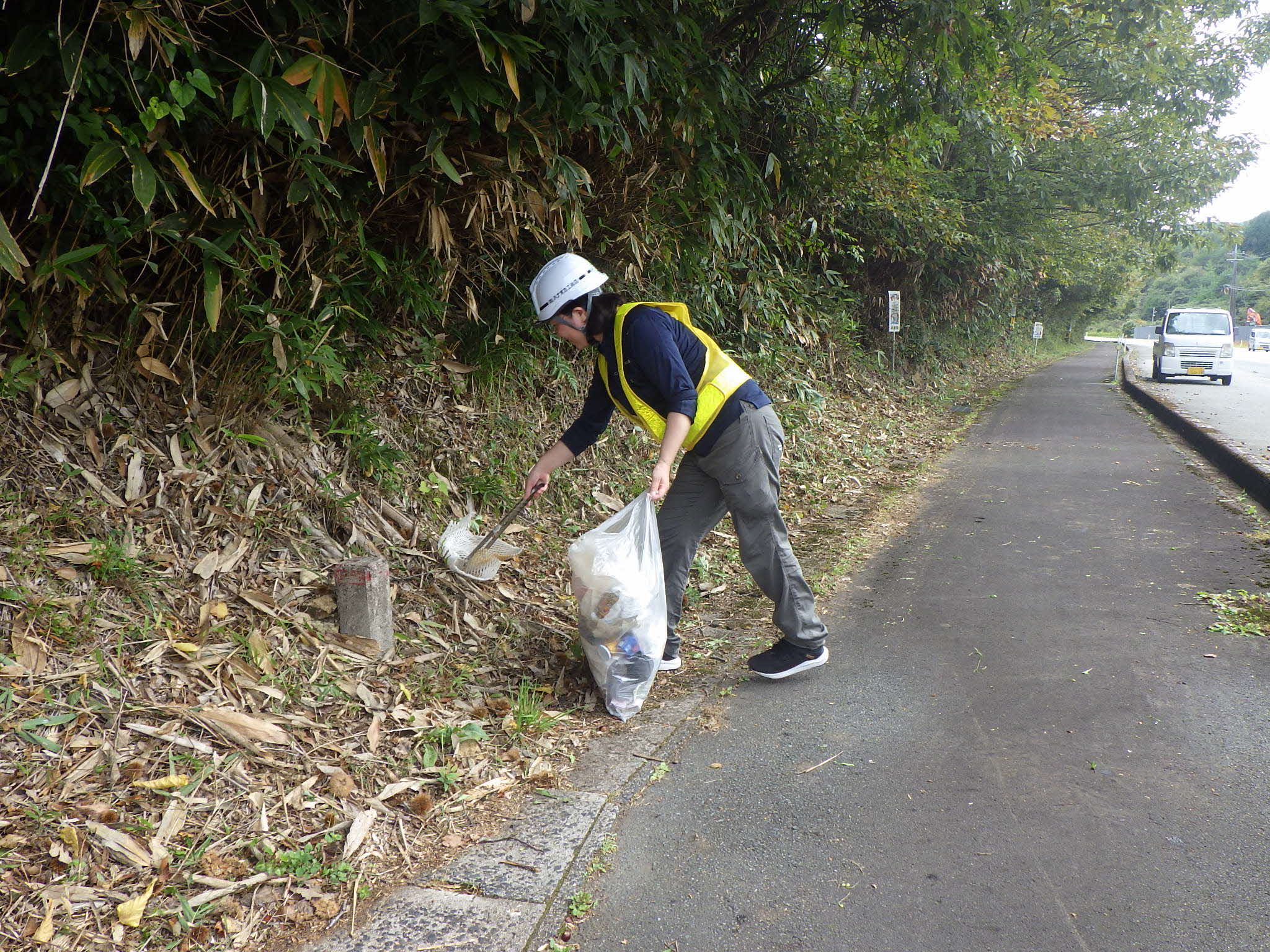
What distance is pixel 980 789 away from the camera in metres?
3.02

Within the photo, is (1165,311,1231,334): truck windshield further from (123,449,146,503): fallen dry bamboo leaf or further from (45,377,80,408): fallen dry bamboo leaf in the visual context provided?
(45,377,80,408): fallen dry bamboo leaf

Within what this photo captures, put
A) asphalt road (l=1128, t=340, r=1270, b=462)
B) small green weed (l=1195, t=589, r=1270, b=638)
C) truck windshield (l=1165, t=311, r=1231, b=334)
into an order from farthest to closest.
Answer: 1. truck windshield (l=1165, t=311, r=1231, b=334)
2. asphalt road (l=1128, t=340, r=1270, b=462)
3. small green weed (l=1195, t=589, r=1270, b=638)

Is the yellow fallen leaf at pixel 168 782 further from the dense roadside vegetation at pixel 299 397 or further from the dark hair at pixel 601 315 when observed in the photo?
the dark hair at pixel 601 315

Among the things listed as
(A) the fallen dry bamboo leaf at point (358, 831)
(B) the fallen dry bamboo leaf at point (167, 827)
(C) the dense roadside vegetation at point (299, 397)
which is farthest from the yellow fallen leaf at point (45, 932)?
(A) the fallen dry bamboo leaf at point (358, 831)

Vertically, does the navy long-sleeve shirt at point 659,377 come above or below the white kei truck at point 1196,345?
above

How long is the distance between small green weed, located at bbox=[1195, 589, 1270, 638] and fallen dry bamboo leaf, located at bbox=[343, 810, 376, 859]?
3.95 meters

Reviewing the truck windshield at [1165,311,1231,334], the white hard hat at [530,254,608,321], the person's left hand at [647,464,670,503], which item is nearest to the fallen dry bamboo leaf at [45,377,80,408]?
the white hard hat at [530,254,608,321]

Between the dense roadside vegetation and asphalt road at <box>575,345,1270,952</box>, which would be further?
the dense roadside vegetation

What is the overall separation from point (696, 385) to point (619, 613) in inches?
38.3

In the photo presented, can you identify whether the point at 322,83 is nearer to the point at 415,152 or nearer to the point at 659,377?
the point at 415,152

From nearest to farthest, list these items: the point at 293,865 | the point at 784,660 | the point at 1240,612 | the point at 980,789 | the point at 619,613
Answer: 1. the point at 293,865
2. the point at 980,789
3. the point at 619,613
4. the point at 784,660
5. the point at 1240,612

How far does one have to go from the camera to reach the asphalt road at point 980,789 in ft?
7.81

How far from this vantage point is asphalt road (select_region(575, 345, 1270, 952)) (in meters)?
2.38

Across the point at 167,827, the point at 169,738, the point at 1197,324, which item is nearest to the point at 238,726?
the point at 169,738
